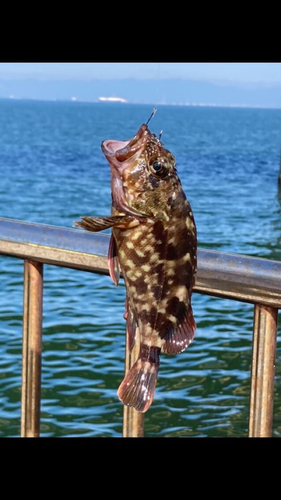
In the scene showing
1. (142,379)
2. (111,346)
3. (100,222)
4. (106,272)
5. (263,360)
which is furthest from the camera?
(111,346)

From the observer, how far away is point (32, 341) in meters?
2.33

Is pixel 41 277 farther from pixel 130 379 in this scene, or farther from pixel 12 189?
pixel 12 189

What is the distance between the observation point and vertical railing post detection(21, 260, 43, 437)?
91.0 inches

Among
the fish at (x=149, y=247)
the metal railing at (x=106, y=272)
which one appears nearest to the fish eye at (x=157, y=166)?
the fish at (x=149, y=247)

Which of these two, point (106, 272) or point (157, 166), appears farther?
point (106, 272)

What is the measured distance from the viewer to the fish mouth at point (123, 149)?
129 cm

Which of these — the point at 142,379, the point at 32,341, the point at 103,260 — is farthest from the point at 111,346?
the point at 142,379

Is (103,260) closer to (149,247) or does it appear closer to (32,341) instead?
(32,341)

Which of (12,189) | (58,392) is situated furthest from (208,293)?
(12,189)

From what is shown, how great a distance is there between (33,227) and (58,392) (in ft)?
36.0

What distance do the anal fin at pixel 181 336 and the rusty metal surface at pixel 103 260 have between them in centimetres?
58

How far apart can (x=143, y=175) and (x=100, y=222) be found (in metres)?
0.11

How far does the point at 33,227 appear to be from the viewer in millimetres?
2248

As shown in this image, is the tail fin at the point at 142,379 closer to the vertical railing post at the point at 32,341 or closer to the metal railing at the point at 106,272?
the metal railing at the point at 106,272
